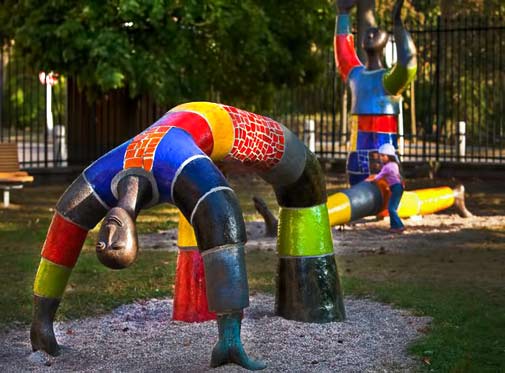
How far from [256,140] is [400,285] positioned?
269 cm

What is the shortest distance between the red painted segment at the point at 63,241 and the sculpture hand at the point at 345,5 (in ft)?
24.5

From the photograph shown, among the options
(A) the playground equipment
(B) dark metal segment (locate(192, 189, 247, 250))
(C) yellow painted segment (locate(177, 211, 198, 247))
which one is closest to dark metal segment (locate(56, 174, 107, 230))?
(B) dark metal segment (locate(192, 189, 247, 250))

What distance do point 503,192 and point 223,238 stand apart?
1210 centimetres

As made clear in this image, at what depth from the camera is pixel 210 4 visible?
50.9ft

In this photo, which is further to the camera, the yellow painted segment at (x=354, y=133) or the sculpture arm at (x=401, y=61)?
the yellow painted segment at (x=354, y=133)

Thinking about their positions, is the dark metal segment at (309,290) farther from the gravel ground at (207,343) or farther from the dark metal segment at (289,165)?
the dark metal segment at (289,165)

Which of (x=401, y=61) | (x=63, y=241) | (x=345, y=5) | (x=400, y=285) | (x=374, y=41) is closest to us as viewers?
(x=63, y=241)

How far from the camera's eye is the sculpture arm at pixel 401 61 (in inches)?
482

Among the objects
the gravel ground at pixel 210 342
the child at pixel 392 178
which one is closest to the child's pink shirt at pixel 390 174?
the child at pixel 392 178

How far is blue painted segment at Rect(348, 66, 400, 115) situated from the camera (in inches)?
499

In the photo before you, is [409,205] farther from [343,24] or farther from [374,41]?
[343,24]

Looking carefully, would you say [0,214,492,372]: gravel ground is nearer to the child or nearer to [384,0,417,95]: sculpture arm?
the child

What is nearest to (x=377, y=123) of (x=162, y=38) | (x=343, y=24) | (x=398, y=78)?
(x=398, y=78)

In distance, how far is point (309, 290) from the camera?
7445mm
